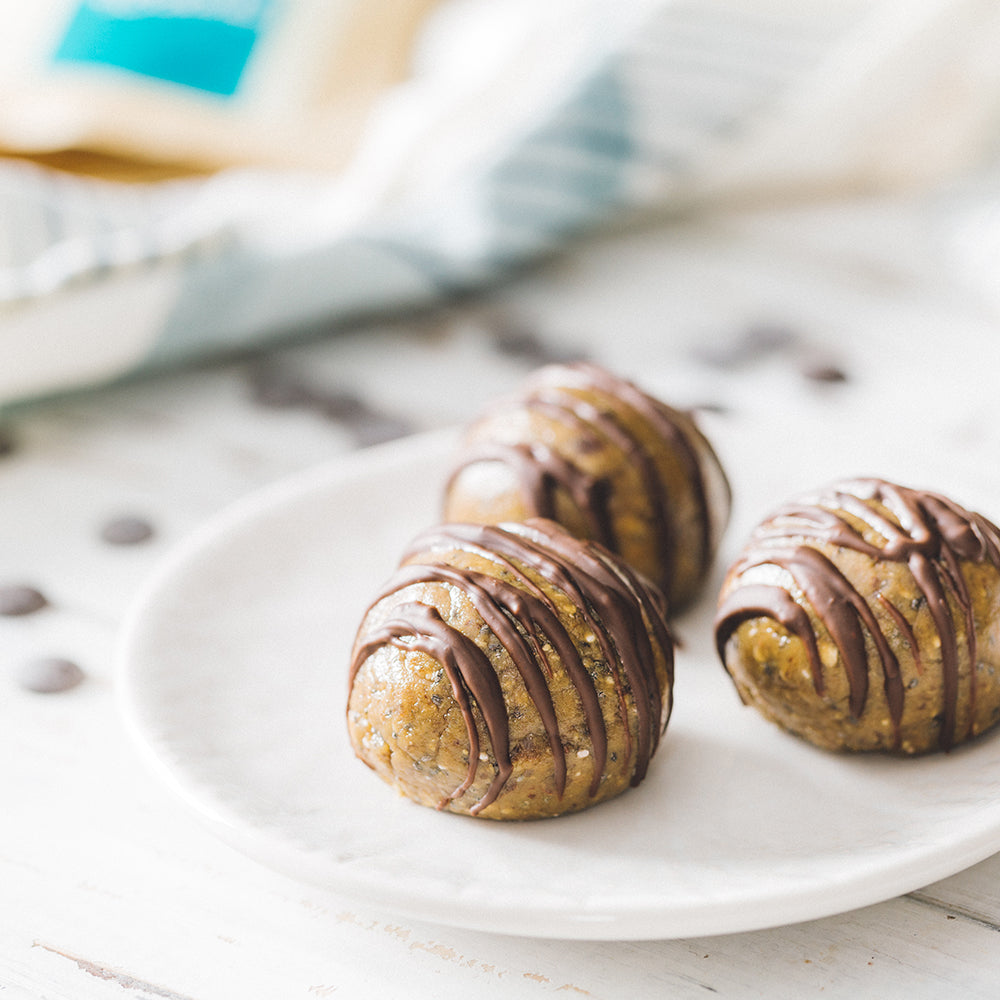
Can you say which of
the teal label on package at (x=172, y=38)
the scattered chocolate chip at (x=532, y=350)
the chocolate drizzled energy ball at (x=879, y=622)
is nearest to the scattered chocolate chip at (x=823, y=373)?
the scattered chocolate chip at (x=532, y=350)

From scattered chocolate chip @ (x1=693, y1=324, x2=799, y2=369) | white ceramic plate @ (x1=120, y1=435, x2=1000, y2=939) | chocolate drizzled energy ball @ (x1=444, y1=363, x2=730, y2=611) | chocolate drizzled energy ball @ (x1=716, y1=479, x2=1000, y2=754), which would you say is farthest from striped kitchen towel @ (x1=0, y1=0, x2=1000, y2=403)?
chocolate drizzled energy ball @ (x1=716, y1=479, x2=1000, y2=754)

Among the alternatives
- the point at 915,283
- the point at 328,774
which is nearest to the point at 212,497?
the point at 328,774

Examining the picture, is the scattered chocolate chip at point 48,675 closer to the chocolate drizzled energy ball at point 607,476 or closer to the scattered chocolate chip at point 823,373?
the chocolate drizzled energy ball at point 607,476

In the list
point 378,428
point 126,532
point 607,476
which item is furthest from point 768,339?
point 126,532

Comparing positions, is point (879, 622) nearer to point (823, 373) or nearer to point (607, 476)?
point (607, 476)

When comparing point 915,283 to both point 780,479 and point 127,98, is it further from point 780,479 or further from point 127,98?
point 127,98
